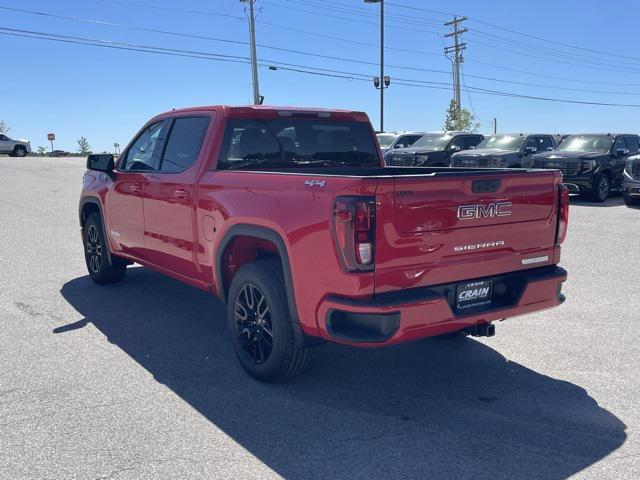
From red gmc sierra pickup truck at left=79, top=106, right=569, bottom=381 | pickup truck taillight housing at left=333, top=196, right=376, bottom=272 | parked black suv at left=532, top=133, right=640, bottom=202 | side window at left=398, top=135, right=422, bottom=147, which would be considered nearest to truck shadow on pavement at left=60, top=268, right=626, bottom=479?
red gmc sierra pickup truck at left=79, top=106, right=569, bottom=381

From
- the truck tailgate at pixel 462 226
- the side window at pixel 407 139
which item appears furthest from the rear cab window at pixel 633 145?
the truck tailgate at pixel 462 226

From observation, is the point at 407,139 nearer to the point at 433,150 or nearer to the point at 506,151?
the point at 433,150

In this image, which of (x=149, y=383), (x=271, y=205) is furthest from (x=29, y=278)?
(x=271, y=205)

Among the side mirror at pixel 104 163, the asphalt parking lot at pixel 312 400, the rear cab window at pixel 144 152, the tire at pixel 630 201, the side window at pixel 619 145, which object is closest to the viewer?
the asphalt parking lot at pixel 312 400

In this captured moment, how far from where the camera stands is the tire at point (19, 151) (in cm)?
4503

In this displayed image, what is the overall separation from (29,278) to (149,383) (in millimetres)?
4001

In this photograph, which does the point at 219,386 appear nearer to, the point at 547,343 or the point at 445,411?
the point at 445,411

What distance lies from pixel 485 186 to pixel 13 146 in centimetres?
4767

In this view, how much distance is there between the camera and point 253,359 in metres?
4.36

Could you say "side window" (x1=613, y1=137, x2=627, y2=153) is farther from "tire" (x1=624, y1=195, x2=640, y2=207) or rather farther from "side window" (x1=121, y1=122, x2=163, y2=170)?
"side window" (x1=121, y1=122, x2=163, y2=170)

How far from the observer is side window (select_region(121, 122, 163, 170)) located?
5.78 m

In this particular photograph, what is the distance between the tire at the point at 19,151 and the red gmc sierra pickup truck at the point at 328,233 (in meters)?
44.7

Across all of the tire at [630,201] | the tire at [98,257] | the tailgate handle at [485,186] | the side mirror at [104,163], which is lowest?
the tire at [630,201]

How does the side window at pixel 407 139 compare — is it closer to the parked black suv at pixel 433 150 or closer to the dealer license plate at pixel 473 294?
the parked black suv at pixel 433 150
